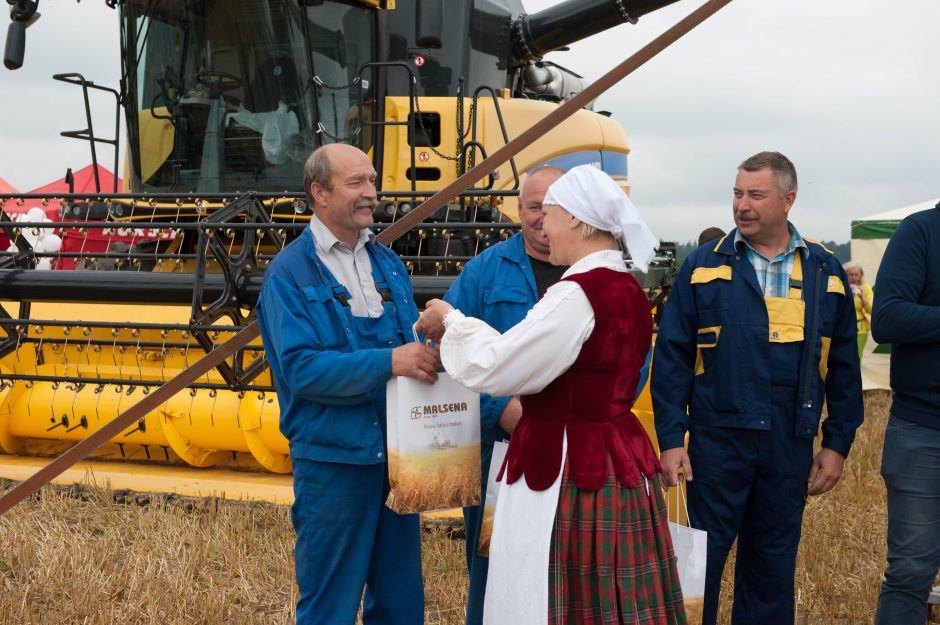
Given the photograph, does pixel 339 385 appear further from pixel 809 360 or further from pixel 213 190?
pixel 213 190

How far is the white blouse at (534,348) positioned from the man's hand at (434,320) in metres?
0.22

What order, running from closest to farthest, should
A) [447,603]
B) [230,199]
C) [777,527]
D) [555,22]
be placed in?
[777,527], [447,603], [230,199], [555,22]

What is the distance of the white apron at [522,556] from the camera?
2.30 m

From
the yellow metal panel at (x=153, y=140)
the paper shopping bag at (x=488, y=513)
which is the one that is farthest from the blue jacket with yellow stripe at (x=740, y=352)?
the yellow metal panel at (x=153, y=140)

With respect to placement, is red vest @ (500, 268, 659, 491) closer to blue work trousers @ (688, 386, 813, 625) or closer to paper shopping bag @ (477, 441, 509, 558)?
paper shopping bag @ (477, 441, 509, 558)

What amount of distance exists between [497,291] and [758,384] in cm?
84

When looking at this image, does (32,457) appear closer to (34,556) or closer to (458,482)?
(34,556)

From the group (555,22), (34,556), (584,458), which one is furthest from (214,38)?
(584,458)

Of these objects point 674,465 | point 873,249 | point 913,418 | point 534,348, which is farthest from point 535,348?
point 873,249

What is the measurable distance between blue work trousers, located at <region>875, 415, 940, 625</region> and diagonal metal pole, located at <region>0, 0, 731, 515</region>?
149 centimetres

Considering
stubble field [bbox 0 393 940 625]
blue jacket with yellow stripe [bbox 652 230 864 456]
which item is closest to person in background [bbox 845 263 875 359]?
stubble field [bbox 0 393 940 625]

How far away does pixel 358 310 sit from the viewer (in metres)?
2.89

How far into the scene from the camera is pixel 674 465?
123 inches

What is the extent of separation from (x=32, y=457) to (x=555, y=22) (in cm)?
458
